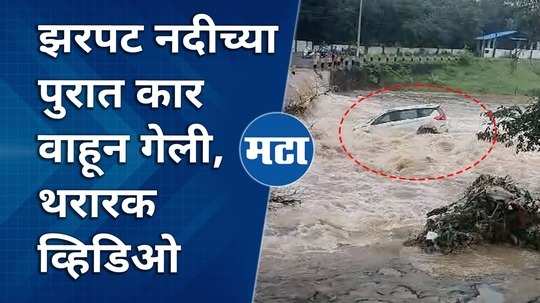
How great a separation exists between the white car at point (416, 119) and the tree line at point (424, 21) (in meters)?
0.30

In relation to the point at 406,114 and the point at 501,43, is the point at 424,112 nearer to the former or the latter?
the point at 406,114

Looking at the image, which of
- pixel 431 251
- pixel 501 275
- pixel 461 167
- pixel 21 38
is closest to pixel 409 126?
pixel 461 167

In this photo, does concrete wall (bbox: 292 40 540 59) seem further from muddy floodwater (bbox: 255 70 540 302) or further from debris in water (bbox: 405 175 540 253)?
debris in water (bbox: 405 175 540 253)

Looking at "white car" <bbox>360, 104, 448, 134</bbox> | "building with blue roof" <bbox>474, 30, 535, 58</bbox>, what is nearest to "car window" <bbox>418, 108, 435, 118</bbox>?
"white car" <bbox>360, 104, 448, 134</bbox>

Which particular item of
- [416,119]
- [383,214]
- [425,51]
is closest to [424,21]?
[425,51]

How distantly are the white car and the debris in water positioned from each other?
33 cm

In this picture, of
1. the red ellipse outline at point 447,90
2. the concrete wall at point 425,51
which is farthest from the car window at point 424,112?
the concrete wall at point 425,51

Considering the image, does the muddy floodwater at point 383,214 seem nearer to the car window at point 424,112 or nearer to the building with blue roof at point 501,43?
the car window at point 424,112

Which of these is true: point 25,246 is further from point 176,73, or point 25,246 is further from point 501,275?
point 501,275

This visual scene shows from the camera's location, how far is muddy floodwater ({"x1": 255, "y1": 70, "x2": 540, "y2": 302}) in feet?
9.21

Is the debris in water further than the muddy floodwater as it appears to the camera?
Answer: Yes

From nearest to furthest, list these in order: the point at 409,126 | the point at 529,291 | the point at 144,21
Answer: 1. the point at 144,21
2. the point at 529,291
3. the point at 409,126

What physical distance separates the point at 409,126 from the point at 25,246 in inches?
71.2

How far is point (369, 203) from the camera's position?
296 centimetres
